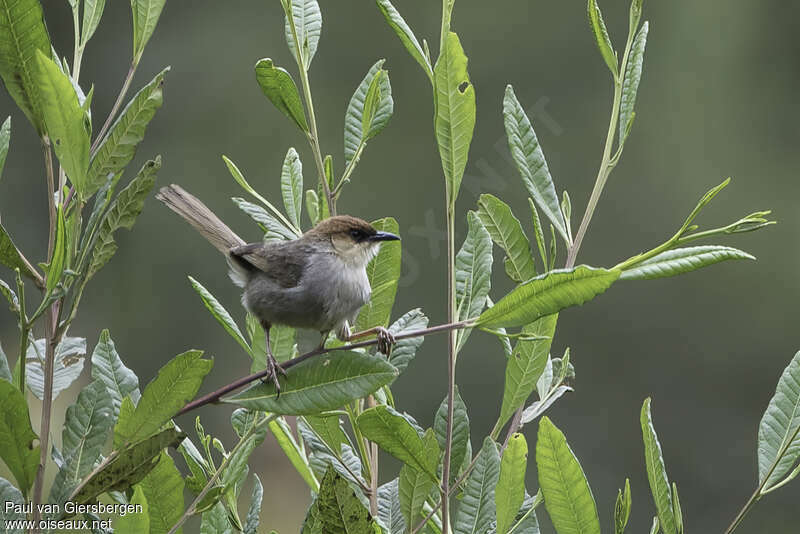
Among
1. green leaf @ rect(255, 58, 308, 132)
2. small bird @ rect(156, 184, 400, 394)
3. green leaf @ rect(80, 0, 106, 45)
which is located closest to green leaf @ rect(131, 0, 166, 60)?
green leaf @ rect(80, 0, 106, 45)

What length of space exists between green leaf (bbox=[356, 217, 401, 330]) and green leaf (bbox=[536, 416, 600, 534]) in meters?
0.47

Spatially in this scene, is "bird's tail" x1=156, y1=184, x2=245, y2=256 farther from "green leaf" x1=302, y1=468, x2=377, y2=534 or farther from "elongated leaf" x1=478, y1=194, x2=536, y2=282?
"green leaf" x1=302, y1=468, x2=377, y2=534

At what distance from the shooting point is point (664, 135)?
756 cm

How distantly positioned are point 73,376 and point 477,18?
669cm

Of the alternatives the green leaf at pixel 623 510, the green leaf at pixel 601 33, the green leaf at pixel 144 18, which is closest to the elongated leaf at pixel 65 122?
the green leaf at pixel 144 18

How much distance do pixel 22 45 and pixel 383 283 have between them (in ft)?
2.48

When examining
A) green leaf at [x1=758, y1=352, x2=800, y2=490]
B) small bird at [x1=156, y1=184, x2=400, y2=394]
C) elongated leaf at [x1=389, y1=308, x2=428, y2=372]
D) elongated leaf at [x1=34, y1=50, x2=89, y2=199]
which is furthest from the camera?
small bird at [x1=156, y1=184, x2=400, y2=394]

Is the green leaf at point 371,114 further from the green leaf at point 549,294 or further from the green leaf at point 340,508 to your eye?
the green leaf at point 340,508

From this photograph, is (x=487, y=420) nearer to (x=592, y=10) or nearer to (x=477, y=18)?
(x=477, y=18)

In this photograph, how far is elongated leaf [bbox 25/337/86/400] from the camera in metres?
1.64

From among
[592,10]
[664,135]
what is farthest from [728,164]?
[592,10]

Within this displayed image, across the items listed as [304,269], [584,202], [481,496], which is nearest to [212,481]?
[481,496]

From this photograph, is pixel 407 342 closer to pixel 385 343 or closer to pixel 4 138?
pixel 385 343

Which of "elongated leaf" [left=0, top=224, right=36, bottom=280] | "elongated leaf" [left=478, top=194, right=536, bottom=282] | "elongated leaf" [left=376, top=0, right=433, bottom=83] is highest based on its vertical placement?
"elongated leaf" [left=376, top=0, right=433, bottom=83]
